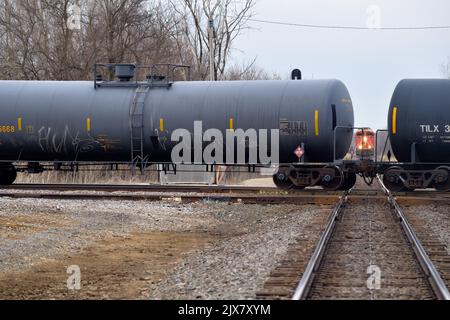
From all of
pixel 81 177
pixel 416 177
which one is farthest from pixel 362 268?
pixel 81 177

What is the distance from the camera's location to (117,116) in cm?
2178

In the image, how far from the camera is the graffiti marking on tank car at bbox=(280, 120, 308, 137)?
20484 millimetres

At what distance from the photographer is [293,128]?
20594 mm

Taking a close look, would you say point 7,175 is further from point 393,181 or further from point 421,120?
point 421,120

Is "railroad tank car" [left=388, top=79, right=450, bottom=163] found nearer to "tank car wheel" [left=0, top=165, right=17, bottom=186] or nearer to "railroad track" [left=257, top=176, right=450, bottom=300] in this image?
"railroad track" [left=257, top=176, right=450, bottom=300]

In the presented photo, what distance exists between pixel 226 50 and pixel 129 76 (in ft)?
86.6

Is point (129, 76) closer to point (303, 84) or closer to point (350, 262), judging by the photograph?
point (303, 84)

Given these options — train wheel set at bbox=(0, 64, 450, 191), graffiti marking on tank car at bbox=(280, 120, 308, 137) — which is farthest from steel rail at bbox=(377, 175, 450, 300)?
graffiti marking on tank car at bbox=(280, 120, 308, 137)

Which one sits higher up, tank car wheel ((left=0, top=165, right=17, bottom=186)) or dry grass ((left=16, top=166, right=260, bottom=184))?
tank car wheel ((left=0, top=165, right=17, bottom=186))

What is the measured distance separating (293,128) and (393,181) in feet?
10.6

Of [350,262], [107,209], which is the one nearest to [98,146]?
[107,209]

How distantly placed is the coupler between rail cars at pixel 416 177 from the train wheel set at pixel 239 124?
0.09 ft

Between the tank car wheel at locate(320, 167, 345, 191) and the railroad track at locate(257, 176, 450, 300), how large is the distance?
6067 mm

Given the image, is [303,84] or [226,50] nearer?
[303,84]
